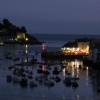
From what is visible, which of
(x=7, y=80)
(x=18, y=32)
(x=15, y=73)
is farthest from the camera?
(x=18, y=32)

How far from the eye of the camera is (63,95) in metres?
19.4

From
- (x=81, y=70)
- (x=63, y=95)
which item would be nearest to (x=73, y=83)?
(x=63, y=95)

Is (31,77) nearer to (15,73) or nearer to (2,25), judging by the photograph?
(15,73)

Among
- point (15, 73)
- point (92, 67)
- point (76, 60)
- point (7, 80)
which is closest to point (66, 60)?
point (76, 60)

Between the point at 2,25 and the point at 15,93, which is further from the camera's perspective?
A: the point at 2,25

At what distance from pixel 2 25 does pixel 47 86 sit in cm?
6254

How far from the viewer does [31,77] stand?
80.7 ft

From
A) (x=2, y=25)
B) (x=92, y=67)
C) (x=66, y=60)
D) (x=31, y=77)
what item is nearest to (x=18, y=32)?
(x=2, y=25)

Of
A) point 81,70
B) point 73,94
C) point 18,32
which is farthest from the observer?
point 18,32

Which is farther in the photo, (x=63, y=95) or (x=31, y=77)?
(x=31, y=77)

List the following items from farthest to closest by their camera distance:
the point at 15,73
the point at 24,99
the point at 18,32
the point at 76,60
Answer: the point at 18,32, the point at 76,60, the point at 15,73, the point at 24,99

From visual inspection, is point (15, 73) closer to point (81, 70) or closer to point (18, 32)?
point (81, 70)

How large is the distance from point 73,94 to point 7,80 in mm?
4806

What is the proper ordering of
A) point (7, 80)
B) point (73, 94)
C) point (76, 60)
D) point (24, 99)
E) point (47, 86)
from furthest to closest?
point (76, 60) < point (7, 80) < point (47, 86) < point (73, 94) < point (24, 99)
